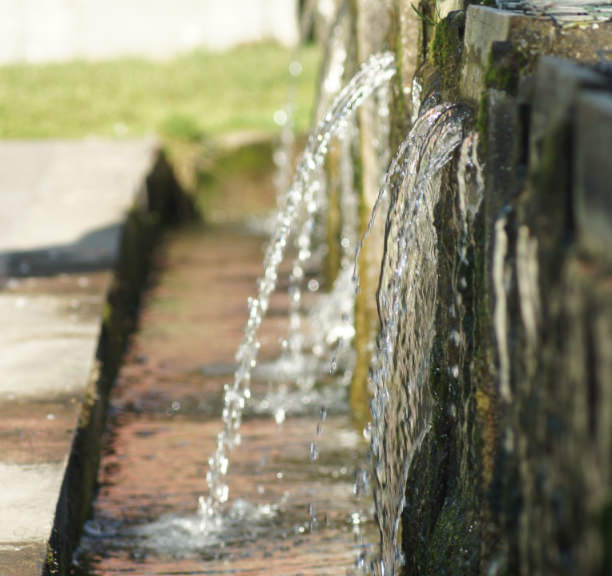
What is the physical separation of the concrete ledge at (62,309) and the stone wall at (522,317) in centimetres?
83

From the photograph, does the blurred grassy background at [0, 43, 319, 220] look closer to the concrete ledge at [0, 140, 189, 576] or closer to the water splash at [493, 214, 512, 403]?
the concrete ledge at [0, 140, 189, 576]

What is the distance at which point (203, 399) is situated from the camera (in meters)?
3.92

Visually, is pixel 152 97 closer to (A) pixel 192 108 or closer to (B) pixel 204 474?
(A) pixel 192 108

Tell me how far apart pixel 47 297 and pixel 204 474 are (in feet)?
3.77

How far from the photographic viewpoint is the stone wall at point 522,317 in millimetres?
1260

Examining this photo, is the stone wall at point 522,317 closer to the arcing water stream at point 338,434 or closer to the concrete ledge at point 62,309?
the arcing water stream at point 338,434

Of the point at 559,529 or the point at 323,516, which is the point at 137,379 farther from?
the point at 559,529

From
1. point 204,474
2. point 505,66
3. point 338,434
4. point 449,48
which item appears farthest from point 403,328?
point 338,434

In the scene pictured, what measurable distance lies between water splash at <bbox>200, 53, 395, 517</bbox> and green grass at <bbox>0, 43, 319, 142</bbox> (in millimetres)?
3945

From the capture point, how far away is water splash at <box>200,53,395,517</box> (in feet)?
10.3

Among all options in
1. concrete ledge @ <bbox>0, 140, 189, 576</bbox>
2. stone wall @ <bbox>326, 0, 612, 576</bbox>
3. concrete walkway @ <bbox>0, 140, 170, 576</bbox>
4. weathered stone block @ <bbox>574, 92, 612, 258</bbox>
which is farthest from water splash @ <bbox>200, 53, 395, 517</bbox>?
weathered stone block @ <bbox>574, 92, 612, 258</bbox>

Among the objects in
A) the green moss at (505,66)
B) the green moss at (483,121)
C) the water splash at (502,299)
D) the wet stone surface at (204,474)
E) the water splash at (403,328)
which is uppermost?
the green moss at (505,66)

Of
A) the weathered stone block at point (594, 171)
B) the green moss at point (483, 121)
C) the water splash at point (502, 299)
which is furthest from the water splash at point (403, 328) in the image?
the weathered stone block at point (594, 171)

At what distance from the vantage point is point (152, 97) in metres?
8.99
